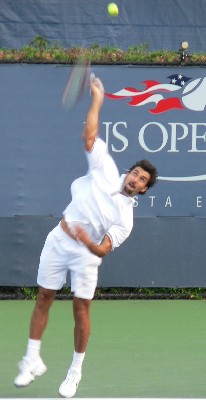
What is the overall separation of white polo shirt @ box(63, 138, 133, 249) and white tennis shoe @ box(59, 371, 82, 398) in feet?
2.47

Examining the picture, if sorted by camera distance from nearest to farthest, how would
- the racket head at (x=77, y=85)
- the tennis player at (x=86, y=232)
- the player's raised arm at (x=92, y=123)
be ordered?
the player's raised arm at (x=92, y=123) < the tennis player at (x=86, y=232) < the racket head at (x=77, y=85)

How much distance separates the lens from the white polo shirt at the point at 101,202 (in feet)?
21.4

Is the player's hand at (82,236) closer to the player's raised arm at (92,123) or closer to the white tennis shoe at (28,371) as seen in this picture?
the player's raised arm at (92,123)

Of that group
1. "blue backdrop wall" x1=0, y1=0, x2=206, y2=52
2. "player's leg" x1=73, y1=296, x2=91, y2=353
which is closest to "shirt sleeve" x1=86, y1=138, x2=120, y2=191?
"player's leg" x1=73, y1=296, x2=91, y2=353

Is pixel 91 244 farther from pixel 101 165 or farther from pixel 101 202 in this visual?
pixel 101 165

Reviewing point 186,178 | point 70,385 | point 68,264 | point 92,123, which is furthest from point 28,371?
point 186,178

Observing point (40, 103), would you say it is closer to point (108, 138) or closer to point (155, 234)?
point (108, 138)

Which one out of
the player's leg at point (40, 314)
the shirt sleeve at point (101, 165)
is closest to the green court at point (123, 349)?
the player's leg at point (40, 314)

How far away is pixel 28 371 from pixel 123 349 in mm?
1685

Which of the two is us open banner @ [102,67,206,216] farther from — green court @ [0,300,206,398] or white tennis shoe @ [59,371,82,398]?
white tennis shoe @ [59,371,82,398]

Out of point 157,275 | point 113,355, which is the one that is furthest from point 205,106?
point 113,355

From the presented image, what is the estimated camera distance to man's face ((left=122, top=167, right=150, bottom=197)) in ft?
21.5

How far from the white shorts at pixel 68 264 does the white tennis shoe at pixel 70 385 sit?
1.43 ft

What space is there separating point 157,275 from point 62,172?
49.0 inches
